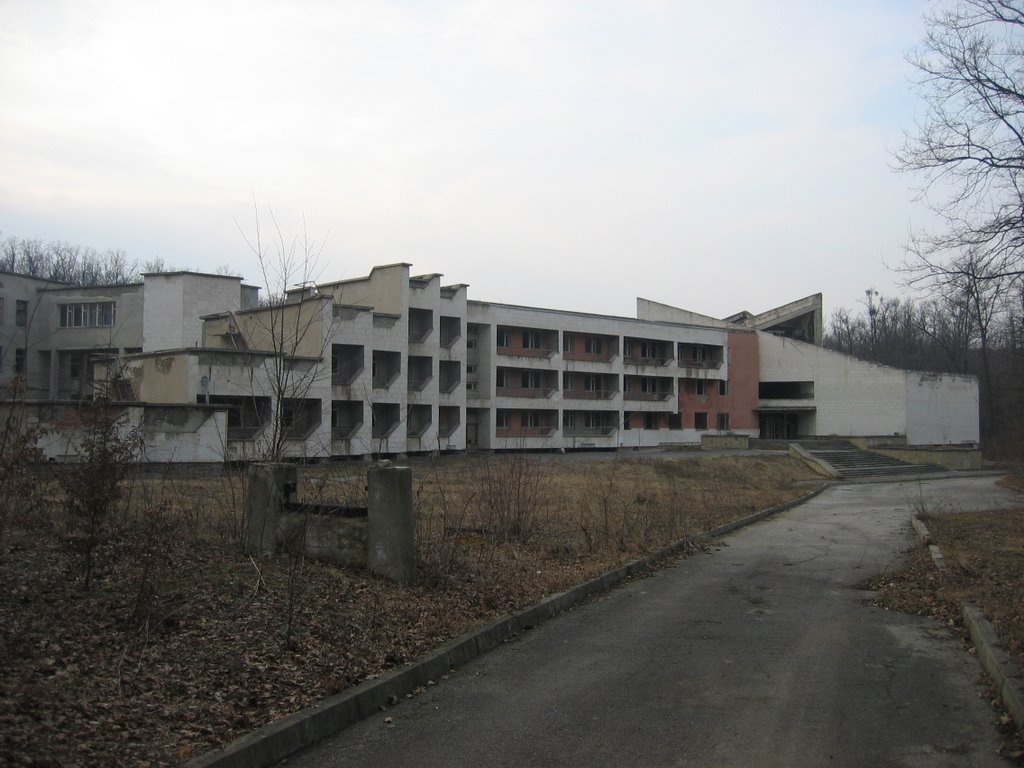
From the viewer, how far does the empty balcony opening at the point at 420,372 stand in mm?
53250

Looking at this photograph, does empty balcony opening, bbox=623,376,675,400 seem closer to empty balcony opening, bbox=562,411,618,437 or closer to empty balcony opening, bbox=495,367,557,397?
empty balcony opening, bbox=562,411,618,437

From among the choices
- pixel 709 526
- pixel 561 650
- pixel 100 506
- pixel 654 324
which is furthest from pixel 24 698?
pixel 654 324

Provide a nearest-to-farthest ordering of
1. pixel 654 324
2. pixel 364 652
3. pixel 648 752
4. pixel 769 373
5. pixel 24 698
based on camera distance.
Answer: pixel 24 698 → pixel 648 752 → pixel 364 652 → pixel 654 324 → pixel 769 373

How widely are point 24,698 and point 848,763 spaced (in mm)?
5006

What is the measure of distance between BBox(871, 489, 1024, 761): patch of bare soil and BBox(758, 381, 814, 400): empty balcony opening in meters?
55.9

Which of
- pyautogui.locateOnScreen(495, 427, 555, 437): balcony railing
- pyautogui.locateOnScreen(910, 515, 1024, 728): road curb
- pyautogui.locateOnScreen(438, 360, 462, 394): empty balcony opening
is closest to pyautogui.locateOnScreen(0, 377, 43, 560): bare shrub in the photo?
pyautogui.locateOnScreen(910, 515, 1024, 728): road curb

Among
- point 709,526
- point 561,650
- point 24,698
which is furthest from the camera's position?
point 709,526

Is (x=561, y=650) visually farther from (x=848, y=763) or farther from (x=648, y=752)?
(x=848, y=763)

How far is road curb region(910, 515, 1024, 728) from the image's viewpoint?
604 centimetres

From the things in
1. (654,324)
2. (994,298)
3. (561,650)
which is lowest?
(561,650)

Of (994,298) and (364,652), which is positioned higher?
(994,298)

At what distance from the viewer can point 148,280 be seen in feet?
179

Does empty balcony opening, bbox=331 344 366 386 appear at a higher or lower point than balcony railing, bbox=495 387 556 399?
higher

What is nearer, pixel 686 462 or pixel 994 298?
pixel 994 298
